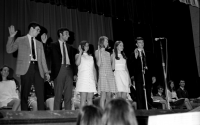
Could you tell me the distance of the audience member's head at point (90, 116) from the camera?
160 cm

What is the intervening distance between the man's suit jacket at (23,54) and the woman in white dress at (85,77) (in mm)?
624

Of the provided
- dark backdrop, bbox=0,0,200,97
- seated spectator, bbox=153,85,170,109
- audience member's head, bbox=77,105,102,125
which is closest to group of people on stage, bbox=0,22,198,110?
seated spectator, bbox=153,85,170,109

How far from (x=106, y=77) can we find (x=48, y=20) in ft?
10.3

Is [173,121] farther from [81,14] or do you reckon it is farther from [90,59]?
[81,14]

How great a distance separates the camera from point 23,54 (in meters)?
3.85

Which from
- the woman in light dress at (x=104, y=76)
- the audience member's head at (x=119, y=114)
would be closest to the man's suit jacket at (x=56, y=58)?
the woman in light dress at (x=104, y=76)

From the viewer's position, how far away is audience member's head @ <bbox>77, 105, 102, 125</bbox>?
63.0 inches

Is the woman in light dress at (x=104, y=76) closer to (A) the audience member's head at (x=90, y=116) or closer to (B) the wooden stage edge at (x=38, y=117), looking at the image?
(B) the wooden stage edge at (x=38, y=117)

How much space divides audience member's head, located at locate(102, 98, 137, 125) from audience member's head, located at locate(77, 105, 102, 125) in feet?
0.16

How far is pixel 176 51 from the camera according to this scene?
325 inches

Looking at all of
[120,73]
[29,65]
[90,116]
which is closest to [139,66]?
[120,73]

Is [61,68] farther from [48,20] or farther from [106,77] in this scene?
[48,20]

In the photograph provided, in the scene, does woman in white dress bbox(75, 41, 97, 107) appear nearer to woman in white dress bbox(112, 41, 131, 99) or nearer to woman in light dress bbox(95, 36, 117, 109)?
woman in light dress bbox(95, 36, 117, 109)

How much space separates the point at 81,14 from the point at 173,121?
6043 mm
